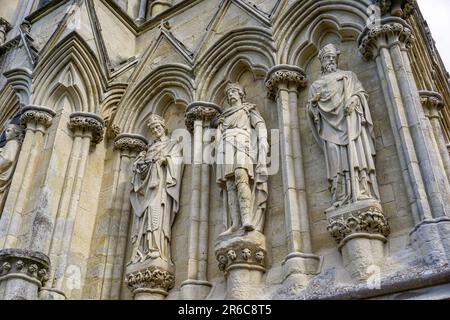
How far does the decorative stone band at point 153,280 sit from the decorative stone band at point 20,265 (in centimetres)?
114

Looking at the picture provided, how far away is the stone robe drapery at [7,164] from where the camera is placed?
25.5 ft

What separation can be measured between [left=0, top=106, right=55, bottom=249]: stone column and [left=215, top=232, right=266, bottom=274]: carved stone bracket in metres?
2.86

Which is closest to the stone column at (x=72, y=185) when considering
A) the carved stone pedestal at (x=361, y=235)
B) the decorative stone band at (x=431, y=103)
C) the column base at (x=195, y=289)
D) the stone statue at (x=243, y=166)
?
the column base at (x=195, y=289)

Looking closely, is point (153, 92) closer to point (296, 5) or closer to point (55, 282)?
point (296, 5)

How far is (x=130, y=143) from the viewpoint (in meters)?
8.30

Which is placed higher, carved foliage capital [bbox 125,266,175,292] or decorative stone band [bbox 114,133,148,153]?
decorative stone band [bbox 114,133,148,153]

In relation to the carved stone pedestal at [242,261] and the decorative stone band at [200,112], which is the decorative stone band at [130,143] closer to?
the decorative stone band at [200,112]

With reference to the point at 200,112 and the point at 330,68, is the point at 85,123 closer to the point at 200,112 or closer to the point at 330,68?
the point at 200,112

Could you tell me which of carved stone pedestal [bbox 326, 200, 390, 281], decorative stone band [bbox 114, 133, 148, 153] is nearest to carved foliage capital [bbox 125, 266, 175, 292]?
carved stone pedestal [bbox 326, 200, 390, 281]

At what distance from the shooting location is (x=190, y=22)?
9.43 m

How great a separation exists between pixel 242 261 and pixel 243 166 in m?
1.15

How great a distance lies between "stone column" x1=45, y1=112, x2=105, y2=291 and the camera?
680 centimetres

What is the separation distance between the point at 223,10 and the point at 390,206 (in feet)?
15.1

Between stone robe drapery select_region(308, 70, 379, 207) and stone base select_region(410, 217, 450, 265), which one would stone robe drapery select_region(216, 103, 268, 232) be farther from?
stone base select_region(410, 217, 450, 265)
